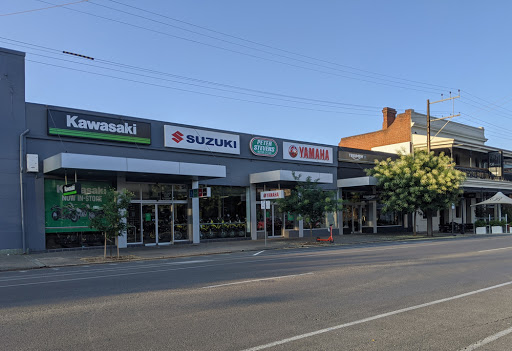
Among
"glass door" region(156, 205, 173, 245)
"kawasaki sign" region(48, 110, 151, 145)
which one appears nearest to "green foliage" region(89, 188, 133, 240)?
"kawasaki sign" region(48, 110, 151, 145)

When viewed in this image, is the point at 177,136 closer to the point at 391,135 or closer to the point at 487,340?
the point at 487,340

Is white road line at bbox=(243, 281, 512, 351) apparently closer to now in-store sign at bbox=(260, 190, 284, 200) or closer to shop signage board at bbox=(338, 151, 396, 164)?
now in-store sign at bbox=(260, 190, 284, 200)

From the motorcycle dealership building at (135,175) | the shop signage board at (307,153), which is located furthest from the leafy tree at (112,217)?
the shop signage board at (307,153)

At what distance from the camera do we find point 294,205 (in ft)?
79.9

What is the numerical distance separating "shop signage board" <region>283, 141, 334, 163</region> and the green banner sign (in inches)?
525

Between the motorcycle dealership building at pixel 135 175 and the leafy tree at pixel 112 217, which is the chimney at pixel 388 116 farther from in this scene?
the leafy tree at pixel 112 217

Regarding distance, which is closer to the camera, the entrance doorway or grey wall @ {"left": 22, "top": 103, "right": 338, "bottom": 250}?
grey wall @ {"left": 22, "top": 103, "right": 338, "bottom": 250}

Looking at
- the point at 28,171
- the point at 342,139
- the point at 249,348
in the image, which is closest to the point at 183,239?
the point at 28,171

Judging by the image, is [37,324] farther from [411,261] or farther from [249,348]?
[411,261]

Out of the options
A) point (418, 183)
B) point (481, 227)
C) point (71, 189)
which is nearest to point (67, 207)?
point (71, 189)

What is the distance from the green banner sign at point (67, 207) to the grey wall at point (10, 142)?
1327 millimetres

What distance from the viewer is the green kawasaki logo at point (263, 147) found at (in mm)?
27609

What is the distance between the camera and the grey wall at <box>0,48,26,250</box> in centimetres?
1842

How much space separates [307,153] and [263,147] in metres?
4.13
